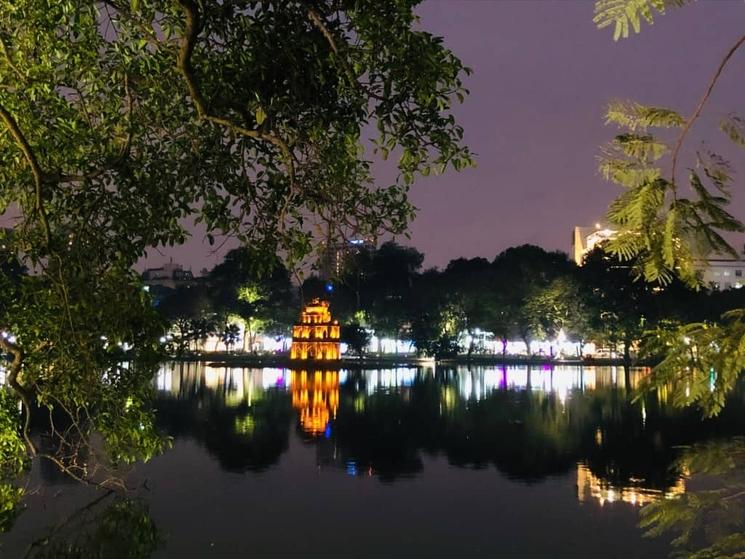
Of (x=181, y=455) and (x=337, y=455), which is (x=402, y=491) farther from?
(x=181, y=455)

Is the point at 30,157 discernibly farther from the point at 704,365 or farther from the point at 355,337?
the point at 355,337

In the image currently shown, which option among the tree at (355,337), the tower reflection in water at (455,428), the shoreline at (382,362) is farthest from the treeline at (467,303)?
the tower reflection in water at (455,428)

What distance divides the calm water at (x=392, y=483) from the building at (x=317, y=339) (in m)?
36.6

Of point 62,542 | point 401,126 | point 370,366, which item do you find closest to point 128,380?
point 401,126

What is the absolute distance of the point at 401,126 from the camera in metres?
6.09

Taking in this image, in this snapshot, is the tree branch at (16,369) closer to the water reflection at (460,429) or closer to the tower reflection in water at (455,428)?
the water reflection at (460,429)

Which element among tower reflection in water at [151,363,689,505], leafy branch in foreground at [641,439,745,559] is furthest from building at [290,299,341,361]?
leafy branch in foreground at [641,439,745,559]

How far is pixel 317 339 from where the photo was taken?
7100 cm

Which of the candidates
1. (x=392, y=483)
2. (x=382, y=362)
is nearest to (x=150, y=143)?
(x=392, y=483)

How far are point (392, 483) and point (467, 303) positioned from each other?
212 feet

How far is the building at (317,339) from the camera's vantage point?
70.8 m

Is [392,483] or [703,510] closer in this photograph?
[703,510]

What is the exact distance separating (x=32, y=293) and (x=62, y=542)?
7.93 meters

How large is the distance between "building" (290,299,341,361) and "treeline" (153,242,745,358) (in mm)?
5313
